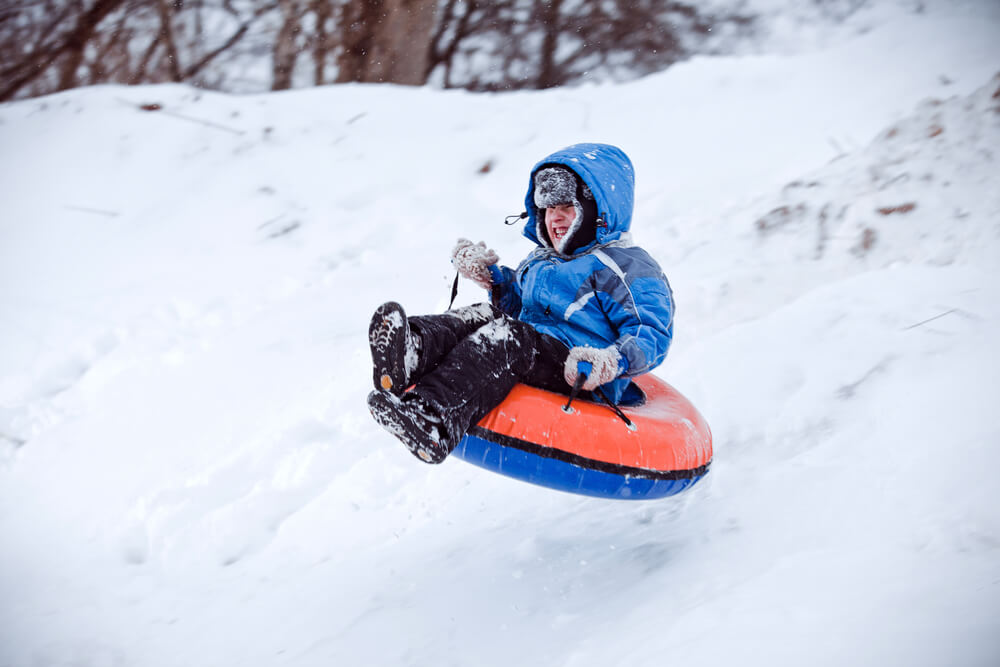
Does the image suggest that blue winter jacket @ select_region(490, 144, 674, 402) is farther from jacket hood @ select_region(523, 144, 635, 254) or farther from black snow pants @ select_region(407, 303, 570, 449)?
black snow pants @ select_region(407, 303, 570, 449)

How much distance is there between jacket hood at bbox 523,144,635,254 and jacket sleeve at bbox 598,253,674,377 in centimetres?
22

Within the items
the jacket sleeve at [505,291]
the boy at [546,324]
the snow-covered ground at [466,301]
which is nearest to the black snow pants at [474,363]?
the boy at [546,324]

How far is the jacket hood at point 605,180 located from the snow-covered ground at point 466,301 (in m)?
0.99

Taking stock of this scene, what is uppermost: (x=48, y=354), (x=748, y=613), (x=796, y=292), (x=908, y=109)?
(x=908, y=109)

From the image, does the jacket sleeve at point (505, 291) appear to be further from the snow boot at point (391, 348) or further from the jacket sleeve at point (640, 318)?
the snow boot at point (391, 348)

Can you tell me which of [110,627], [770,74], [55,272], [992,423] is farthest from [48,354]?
[770,74]

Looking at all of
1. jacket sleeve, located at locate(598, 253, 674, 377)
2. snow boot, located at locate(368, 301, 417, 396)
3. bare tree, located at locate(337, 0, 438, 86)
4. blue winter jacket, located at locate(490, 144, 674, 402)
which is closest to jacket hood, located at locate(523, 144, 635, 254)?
blue winter jacket, located at locate(490, 144, 674, 402)

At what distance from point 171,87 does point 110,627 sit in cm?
502

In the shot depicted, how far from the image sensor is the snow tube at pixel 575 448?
6.17 ft

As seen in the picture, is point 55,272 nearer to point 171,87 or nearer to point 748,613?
point 171,87

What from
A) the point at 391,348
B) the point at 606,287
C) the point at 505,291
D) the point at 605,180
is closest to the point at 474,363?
the point at 391,348

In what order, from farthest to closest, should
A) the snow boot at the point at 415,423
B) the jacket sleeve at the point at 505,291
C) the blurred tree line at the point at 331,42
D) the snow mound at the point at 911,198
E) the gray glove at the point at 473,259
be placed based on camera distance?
the blurred tree line at the point at 331,42, the snow mound at the point at 911,198, the jacket sleeve at the point at 505,291, the gray glove at the point at 473,259, the snow boot at the point at 415,423

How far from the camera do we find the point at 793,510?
1989 mm

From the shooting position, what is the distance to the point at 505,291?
246 cm
